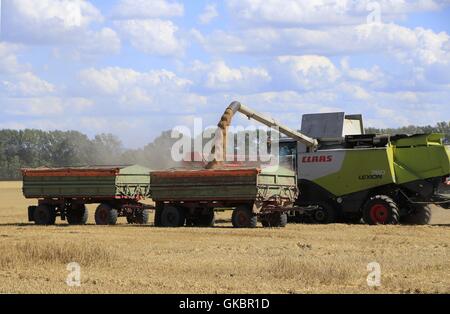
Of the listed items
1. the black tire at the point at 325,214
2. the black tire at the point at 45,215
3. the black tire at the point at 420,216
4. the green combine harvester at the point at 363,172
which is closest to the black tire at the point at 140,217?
the black tire at the point at 45,215

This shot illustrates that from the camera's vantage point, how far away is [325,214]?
2927 cm

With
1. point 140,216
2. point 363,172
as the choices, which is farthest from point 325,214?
→ point 140,216

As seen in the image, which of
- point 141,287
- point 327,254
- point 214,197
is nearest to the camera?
point 141,287

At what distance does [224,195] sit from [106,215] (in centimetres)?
482

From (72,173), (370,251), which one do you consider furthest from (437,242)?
(72,173)

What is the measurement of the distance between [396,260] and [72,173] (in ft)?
48.1

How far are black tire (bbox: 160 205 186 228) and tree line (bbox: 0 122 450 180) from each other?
963cm

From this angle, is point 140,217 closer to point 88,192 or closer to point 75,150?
point 88,192

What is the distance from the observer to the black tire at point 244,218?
2678cm

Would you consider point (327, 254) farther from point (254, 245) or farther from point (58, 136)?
point (58, 136)

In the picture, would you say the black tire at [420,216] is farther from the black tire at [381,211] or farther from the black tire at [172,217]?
the black tire at [172,217]

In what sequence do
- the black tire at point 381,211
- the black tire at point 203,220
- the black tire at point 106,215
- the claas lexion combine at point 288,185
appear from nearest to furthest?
the claas lexion combine at point 288,185 → the black tire at point 381,211 → the black tire at point 203,220 → the black tire at point 106,215

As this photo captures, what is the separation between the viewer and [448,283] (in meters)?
14.6
